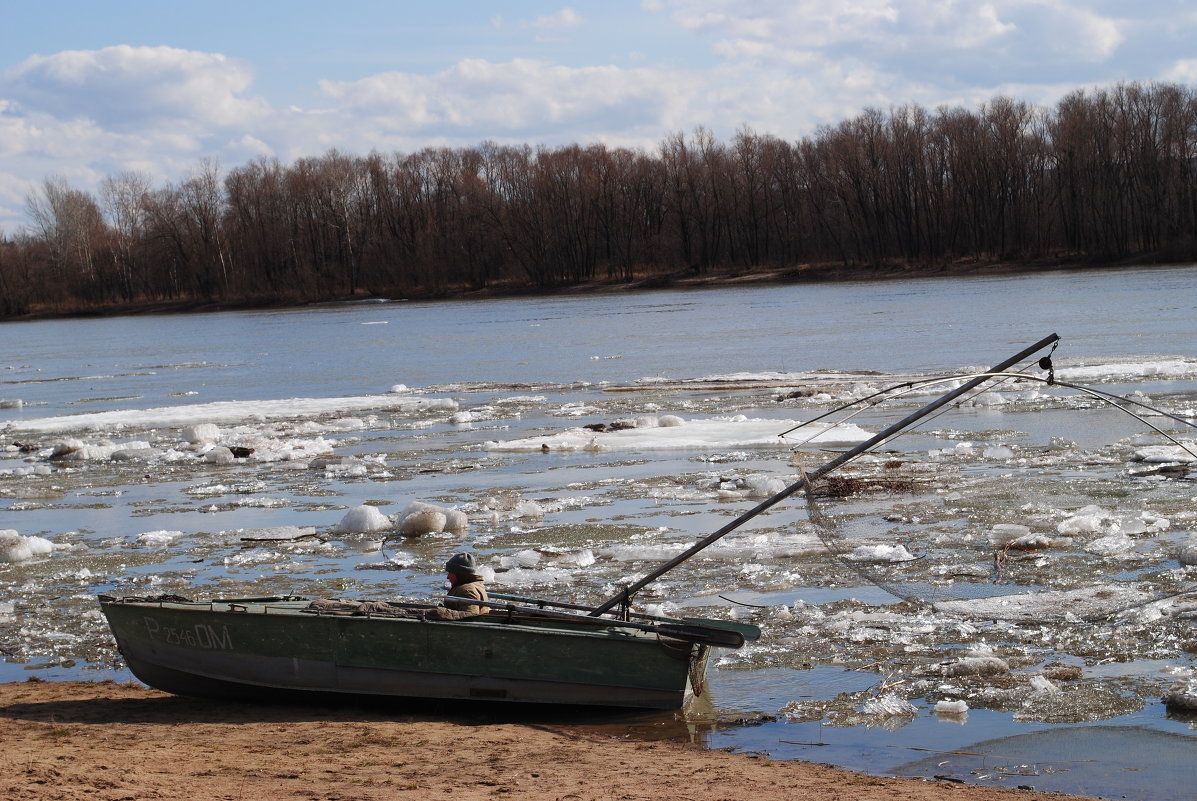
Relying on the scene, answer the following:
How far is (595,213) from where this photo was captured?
97000 mm

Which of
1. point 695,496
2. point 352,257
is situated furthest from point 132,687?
point 352,257

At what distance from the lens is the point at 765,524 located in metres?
12.7

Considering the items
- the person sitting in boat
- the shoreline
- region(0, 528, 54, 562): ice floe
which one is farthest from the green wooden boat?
the shoreline

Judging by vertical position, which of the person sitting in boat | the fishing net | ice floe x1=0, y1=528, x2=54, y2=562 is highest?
the person sitting in boat

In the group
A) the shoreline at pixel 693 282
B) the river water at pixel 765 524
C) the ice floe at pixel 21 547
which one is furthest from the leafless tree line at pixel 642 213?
the ice floe at pixel 21 547

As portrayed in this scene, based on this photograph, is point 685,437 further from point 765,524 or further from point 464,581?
point 464,581

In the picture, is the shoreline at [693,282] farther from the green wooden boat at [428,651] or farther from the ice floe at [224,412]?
the green wooden boat at [428,651]

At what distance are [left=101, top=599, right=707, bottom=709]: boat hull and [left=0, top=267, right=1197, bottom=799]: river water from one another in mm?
398

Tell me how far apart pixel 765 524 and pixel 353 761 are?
661 cm

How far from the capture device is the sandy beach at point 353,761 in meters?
6.12

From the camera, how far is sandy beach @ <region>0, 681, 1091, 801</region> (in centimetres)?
612

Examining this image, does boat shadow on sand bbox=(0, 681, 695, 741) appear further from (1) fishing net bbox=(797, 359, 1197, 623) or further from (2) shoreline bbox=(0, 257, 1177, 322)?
(2) shoreline bbox=(0, 257, 1177, 322)

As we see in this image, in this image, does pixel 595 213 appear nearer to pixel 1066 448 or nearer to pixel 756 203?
pixel 756 203

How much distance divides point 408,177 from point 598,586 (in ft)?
322
